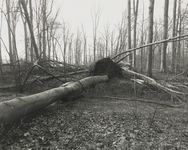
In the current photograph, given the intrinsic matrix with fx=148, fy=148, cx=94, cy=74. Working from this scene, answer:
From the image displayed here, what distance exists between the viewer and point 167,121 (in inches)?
107

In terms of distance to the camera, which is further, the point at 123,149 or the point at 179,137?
the point at 179,137

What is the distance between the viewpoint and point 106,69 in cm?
562

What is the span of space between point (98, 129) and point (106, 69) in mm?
3381

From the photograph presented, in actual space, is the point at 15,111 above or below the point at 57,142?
above

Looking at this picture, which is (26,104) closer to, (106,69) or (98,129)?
(98,129)

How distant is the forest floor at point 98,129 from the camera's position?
199cm

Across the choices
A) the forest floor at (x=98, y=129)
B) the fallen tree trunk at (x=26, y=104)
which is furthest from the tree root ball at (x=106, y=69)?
the forest floor at (x=98, y=129)

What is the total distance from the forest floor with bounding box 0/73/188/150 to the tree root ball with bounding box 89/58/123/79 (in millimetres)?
2133

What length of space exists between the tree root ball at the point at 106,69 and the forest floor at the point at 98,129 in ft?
7.00

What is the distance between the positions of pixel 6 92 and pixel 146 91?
4.31 metres

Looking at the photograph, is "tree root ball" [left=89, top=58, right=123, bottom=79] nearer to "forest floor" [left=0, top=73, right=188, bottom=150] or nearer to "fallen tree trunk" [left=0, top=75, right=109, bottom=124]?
"fallen tree trunk" [left=0, top=75, right=109, bottom=124]

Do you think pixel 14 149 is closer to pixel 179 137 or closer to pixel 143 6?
pixel 179 137

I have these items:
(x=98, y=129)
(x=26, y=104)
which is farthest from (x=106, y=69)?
(x=26, y=104)

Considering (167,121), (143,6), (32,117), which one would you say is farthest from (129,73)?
(143,6)
